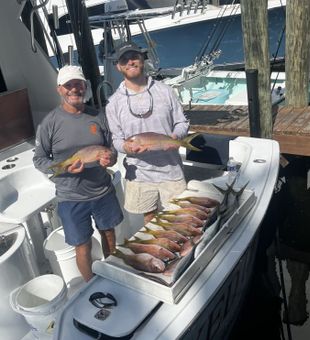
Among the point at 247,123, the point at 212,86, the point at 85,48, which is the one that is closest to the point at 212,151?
the point at 247,123

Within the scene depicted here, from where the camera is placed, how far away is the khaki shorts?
304 cm

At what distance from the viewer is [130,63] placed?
2711 millimetres

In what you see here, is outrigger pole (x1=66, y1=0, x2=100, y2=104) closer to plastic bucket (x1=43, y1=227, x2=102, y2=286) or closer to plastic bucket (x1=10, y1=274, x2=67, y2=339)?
plastic bucket (x1=43, y1=227, x2=102, y2=286)

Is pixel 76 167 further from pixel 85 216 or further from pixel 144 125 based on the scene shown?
pixel 144 125

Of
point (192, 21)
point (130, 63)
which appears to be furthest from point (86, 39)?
point (192, 21)

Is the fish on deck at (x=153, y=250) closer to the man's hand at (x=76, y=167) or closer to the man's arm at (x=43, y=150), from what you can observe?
the man's hand at (x=76, y=167)

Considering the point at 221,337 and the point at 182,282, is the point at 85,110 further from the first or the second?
the point at 221,337

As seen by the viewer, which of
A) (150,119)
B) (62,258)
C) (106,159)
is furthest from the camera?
(62,258)

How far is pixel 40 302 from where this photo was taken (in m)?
2.92

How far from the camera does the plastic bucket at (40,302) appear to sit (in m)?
2.61

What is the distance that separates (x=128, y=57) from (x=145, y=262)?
1.34 meters

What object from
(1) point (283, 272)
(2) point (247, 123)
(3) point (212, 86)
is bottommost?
(1) point (283, 272)

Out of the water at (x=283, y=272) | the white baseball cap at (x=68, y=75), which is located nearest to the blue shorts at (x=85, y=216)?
the white baseball cap at (x=68, y=75)

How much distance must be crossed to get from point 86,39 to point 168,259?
589 cm
